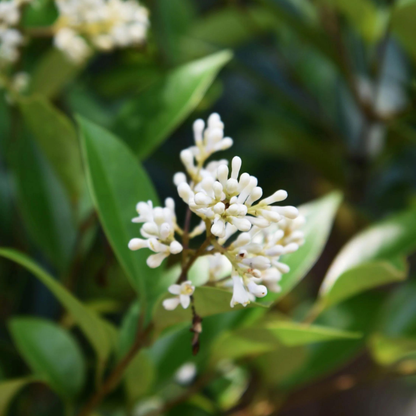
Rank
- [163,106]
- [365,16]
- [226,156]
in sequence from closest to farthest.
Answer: [163,106] → [365,16] → [226,156]

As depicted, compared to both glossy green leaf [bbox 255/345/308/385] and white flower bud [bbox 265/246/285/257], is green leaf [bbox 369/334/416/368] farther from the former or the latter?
white flower bud [bbox 265/246/285/257]

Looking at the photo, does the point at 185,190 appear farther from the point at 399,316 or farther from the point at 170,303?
the point at 399,316

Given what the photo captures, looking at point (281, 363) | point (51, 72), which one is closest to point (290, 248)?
point (281, 363)

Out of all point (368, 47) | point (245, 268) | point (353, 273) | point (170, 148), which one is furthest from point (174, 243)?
point (368, 47)

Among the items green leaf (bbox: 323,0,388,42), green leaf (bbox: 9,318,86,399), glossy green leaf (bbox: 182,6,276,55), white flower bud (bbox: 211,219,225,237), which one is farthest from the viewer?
glossy green leaf (bbox: 182,6,276,55)

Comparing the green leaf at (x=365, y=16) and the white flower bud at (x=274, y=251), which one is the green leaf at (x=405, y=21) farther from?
the white flower bud at (x=274, y=251)

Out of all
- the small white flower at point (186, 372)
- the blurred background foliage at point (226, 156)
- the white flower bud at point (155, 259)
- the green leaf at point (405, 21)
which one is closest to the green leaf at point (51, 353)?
the blurred background foliage at point (226, 156)

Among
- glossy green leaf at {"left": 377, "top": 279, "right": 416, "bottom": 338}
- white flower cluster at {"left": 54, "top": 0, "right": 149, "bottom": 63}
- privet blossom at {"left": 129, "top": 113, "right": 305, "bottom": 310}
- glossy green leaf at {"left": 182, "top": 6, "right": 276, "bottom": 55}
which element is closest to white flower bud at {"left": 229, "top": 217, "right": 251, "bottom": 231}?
privet blossom at {"left": 129, "top": 113, "right": 305, "bottom": 310}
